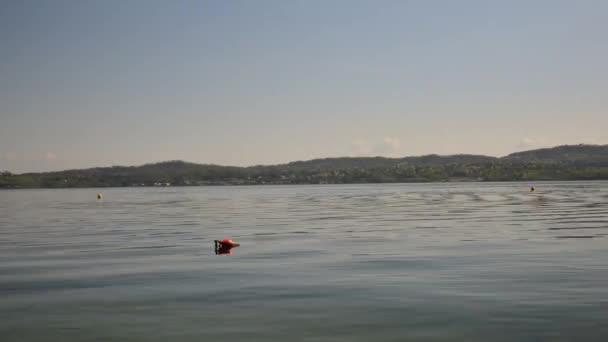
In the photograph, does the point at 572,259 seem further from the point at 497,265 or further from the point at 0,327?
the point at 0,327

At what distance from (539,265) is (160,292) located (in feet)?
49.7

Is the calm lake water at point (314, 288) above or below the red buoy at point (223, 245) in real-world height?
below

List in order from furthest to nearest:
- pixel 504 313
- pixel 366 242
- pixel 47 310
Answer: pixel 366 242
pixel 47 310
pixel 504 313

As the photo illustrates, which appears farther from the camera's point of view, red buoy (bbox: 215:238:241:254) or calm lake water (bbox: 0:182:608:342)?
red buoy (bbox: 215:238:241:254)

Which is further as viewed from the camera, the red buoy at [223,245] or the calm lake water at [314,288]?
the red buoy at [223,245]

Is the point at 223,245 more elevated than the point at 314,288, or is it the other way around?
the point at 223,245

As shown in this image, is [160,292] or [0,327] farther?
[160,292]

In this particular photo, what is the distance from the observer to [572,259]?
2600cm

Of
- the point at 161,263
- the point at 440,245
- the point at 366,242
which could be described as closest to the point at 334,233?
the point at 366,242

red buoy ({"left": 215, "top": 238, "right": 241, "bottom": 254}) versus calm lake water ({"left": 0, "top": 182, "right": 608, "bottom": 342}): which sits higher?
red buoy ({"left": 215, "top": 238, "right": 241, "bottom": 254})

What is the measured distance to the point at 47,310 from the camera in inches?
695

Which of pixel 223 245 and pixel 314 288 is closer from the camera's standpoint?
pixel 314 288

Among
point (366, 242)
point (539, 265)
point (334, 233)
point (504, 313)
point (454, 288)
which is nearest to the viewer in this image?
point (504, 313)

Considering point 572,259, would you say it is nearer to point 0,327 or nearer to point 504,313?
point 504,313
